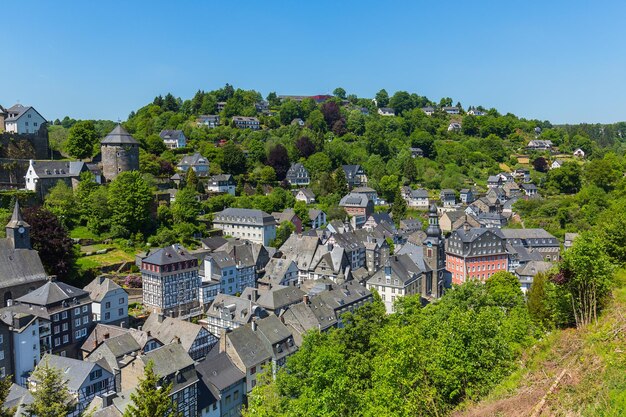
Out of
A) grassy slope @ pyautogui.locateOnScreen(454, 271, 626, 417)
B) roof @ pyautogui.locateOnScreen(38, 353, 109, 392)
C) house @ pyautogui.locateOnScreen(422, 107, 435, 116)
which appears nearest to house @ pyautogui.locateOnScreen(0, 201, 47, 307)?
roof @ pyautogui.locateOnScreen(38, 353, 109, 392)

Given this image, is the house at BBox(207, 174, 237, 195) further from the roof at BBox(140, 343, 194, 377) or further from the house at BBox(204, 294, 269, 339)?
the roof at BBox(140, 343, 194, 377)

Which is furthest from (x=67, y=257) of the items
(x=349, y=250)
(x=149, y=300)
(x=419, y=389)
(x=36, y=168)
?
(x=419, y=389)

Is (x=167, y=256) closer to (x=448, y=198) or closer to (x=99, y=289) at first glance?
(x=99, y=289)

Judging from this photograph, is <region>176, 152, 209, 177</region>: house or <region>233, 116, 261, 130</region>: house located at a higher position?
<region>233, 116, 261, 130</region>: house

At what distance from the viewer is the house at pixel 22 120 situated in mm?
63969

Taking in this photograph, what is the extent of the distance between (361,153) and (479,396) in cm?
9467

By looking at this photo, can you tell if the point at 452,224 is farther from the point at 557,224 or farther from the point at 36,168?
the point at 36,168

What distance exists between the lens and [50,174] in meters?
58.8

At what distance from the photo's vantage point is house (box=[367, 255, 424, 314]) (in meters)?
54.7

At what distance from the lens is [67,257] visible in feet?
154

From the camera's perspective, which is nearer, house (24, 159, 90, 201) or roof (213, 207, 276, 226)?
house (24, 159, 90, 201)

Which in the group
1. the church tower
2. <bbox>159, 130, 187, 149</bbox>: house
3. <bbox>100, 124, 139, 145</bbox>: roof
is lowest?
the church tower

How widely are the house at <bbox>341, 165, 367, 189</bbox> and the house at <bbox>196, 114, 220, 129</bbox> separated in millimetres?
34813

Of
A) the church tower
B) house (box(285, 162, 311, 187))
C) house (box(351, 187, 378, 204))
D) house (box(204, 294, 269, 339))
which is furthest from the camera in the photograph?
house (box(285, 162, 311, 187))
